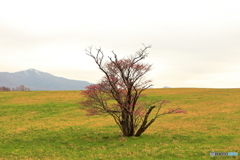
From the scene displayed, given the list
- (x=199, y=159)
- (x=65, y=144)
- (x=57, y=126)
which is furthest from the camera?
(x=57, y=126)

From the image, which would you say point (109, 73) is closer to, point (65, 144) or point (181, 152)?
point (65, 144)

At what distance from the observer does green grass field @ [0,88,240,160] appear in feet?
55.4

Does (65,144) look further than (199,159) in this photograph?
Yes

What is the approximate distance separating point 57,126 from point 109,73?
14.4 meters

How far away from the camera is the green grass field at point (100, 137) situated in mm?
16875

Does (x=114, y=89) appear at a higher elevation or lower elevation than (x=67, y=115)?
higher

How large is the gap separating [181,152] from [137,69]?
9907 mm

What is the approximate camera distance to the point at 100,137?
24.8m

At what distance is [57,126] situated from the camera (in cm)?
3247

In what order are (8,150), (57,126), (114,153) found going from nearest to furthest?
(114,153) < (8,150) < (57,126)

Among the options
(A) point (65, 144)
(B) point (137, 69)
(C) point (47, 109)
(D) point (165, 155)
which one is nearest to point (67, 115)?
(C) point (47, 109)

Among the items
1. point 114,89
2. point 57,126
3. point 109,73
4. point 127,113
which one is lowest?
point 57,126

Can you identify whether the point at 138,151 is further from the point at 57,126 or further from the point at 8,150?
the point at 57,126

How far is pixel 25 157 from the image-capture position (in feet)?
53.8
